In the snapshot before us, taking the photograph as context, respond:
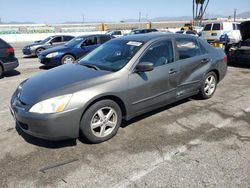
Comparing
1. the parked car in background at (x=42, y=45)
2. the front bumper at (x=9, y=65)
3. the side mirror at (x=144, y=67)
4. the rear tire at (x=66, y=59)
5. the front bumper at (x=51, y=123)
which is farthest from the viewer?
the parked car in background at (x=42, y=45)

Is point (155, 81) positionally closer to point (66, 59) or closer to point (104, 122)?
point (104, 122)

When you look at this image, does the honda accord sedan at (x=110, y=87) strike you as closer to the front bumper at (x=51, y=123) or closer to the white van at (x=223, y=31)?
the front bumper at (x=51, y=123)

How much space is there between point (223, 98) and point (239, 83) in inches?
73.7

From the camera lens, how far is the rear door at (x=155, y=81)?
4.16 metres

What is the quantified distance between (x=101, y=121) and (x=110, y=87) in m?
0.53

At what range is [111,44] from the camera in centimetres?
506

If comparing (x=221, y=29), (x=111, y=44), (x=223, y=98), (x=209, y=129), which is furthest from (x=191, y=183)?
(x=221, y=29)

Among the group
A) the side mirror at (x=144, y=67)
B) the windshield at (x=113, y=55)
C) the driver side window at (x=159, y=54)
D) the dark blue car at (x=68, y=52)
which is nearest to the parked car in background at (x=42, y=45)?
the dark blue car at (x=68, y=52)

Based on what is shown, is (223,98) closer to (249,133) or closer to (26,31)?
(249,133)

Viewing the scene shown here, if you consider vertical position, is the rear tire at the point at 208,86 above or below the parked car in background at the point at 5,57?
below

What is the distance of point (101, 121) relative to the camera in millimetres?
3846

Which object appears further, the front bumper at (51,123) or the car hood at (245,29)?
the car hood at (245,29)

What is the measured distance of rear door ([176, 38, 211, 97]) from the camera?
4.95 m

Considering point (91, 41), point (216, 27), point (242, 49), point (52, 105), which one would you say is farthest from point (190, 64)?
point (216, 27)
